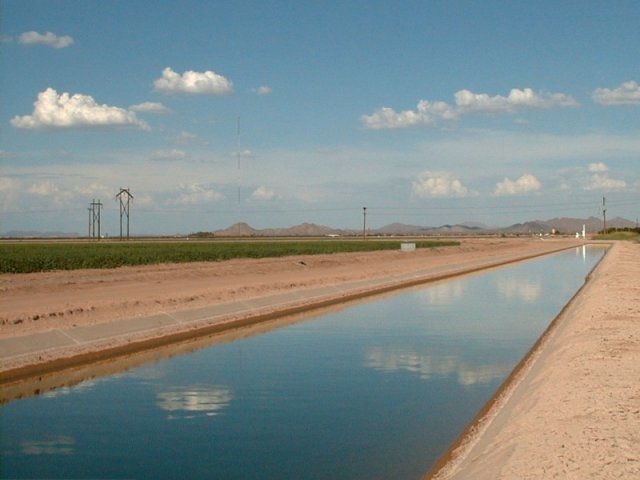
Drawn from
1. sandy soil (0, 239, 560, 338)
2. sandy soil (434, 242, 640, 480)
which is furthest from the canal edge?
sandy soil (0, 239, 560, 338)

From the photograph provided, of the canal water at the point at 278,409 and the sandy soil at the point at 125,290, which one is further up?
the sandy soil at the point at 125,290

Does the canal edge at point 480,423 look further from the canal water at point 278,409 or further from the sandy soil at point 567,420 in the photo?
the canal water at point 278,409

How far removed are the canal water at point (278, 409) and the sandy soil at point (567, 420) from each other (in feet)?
2.02

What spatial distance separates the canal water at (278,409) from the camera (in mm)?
9625

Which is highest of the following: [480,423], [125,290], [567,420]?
[125,290]

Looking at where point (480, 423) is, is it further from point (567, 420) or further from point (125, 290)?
point (125, 290)

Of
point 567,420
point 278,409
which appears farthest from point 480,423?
point 278,409

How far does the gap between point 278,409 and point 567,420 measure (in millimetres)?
4621

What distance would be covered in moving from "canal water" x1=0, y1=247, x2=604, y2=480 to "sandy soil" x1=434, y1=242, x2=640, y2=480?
0.62m

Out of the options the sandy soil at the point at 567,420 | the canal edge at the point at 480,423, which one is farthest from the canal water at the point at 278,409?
the sandy soil at the point at 567,420

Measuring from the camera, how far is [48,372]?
15.5 meters

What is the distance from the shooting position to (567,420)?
9.35m

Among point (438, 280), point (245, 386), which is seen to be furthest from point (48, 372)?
point (438, 280)

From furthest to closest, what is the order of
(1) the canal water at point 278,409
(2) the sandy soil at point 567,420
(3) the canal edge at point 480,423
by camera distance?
1. (1) the canal water at point 278,409
2. (3) the canal edge at point 480,423
3. (2) the sandy soil at point 567,420
